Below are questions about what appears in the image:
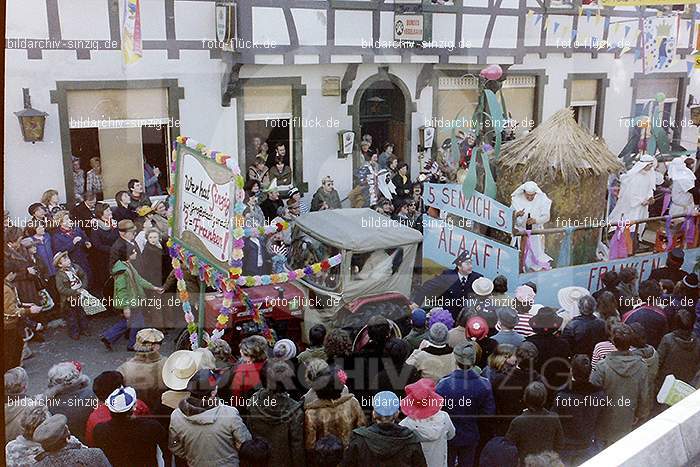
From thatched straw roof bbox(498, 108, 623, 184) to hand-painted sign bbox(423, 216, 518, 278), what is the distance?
0.48 metres

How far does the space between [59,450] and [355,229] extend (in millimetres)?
1973

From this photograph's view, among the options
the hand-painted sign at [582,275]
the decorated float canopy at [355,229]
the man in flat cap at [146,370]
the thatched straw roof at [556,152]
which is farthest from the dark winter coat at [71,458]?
the thatched straw roof at [556,152]

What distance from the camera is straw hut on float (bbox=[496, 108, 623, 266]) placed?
451 centimetres

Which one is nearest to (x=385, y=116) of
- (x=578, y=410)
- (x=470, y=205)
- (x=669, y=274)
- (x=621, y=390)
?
(x=470, y=205)

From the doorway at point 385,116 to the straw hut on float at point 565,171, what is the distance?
679 millimetres

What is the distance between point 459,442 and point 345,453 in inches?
30.5

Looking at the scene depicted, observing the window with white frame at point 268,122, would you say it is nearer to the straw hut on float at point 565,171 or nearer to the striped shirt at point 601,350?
the straw hut on float at point 565,171

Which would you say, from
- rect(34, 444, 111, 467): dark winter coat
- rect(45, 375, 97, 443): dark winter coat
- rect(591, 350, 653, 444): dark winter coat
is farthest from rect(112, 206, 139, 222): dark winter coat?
rect(591, 350, 653, 444): dark winter coat

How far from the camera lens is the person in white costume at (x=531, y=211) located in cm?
450

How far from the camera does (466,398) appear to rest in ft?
12.2

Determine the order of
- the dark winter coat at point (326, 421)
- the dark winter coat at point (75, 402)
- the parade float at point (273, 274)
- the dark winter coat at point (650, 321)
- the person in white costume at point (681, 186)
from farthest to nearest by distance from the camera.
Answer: the person in white costume at point (681, 186)
the dark winter coat at point (650, 321)
the parade float at point (273, 274)
the dark winter coat at point (326, 421)
the dark winter coat at point (75, 402)

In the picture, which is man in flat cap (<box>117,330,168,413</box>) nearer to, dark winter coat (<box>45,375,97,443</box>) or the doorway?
dark winter coat (<box>45,375,97,443</box>)

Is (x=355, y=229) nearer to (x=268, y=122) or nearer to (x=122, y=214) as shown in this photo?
(x=268, y=122)

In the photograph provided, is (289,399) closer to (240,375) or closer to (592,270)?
(240,375)
